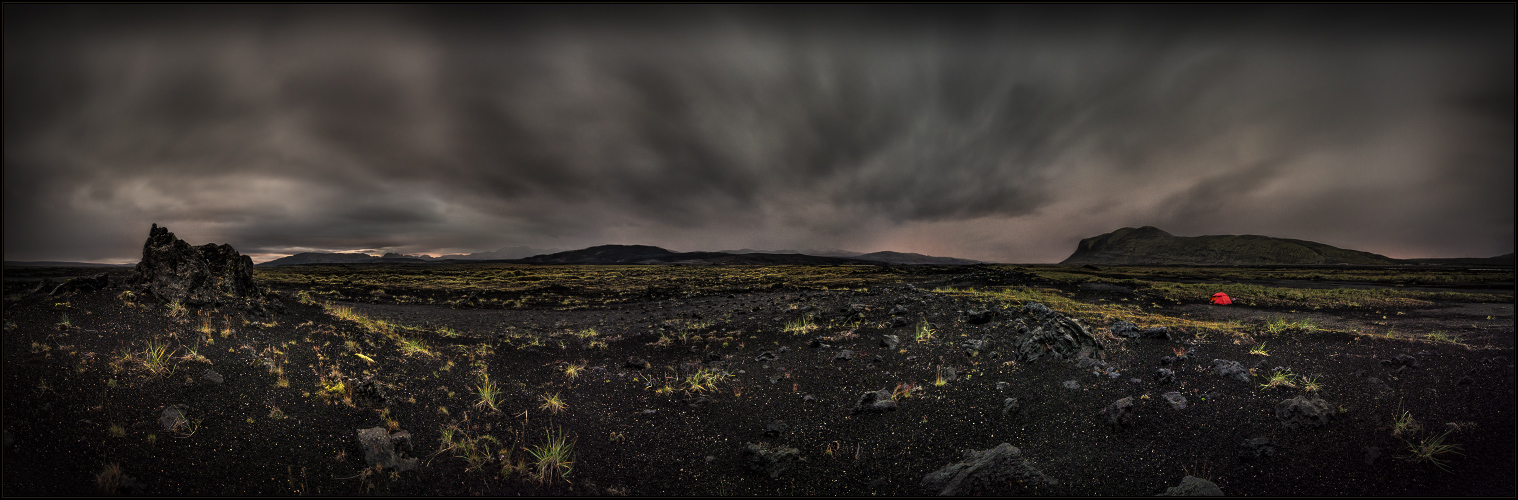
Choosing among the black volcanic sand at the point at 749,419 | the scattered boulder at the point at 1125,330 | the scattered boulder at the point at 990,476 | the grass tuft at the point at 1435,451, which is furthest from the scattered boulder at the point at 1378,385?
the scattered boulder at the point at 990,476

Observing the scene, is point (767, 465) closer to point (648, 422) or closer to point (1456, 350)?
point (648, 422)

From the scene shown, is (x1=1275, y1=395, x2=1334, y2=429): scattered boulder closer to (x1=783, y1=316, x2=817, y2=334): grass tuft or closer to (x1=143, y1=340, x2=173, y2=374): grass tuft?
(x1=783, y1=316, x2=817, y2=334): grass tuft

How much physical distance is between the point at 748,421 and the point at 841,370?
2.65m

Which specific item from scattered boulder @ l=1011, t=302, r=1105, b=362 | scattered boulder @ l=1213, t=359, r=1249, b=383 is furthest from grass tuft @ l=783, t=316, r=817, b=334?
scattered boulder @ l=1213, t=359, r=1249, b=383

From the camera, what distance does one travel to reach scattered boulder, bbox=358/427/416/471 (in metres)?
4.87

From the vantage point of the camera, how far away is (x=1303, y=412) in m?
4.99

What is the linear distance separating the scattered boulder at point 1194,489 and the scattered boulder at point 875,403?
3.07 metres

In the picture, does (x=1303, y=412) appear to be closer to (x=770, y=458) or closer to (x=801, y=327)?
(x=770, y=458)

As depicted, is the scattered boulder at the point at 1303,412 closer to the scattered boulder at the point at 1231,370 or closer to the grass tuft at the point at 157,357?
the scattered boulder at the point at 1231,370

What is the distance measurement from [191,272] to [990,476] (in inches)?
629

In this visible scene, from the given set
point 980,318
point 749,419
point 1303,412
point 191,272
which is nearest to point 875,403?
point 749,419

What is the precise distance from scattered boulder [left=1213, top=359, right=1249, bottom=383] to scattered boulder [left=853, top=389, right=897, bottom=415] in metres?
5.06

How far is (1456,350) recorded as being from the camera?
20.3 ft

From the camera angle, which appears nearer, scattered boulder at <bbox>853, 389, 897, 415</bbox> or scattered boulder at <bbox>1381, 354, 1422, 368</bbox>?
scattered boulder at <bbox>1381, 354, 1422, 368</bbox>
